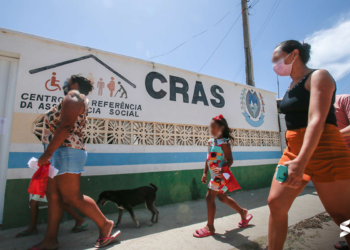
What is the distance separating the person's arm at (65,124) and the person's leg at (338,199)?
2140 millimetres

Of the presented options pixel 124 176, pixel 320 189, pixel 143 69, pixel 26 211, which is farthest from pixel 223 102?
pixel 26 211

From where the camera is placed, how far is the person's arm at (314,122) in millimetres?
1208

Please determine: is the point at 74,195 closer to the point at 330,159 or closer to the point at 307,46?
the point at 330,159

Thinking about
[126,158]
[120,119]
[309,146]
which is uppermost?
[120,119]

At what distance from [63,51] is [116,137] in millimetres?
1725

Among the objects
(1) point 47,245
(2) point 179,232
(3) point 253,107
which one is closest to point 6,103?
(1) point 47,245

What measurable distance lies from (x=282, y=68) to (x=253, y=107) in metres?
4.43

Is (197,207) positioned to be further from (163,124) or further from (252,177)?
(252,177)

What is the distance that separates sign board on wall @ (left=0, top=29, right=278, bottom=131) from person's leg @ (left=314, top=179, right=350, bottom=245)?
2.72 m

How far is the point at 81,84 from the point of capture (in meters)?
2.41

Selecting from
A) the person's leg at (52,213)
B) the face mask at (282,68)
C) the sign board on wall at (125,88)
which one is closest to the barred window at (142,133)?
the sign board on wall at (125,88)

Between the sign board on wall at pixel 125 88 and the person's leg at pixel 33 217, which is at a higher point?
the sign board on wall at pixel 125 88

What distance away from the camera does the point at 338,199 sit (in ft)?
4.39

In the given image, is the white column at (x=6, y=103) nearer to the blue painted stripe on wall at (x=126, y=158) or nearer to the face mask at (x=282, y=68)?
the blue painted stripe on wall at (x=126, y=158)
